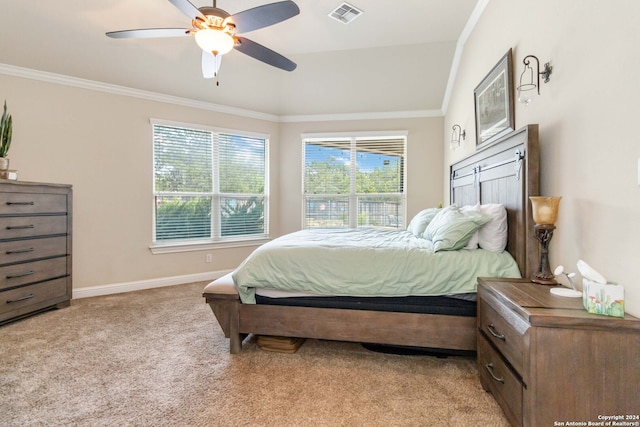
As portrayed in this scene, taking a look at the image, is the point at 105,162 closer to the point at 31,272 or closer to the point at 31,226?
the point at 31,226

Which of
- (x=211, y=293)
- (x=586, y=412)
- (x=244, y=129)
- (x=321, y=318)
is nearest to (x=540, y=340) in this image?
(x=586, y=412)

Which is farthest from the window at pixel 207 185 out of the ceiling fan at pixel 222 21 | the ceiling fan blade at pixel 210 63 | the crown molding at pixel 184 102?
the ceiling fan at pixel 222 21

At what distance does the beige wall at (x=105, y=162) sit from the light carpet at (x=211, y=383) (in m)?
1.21

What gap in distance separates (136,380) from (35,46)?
344cm

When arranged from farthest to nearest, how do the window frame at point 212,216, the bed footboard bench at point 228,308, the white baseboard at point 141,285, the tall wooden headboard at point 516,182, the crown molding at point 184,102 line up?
the window frame at point 212,216
the white baseboard at point 141,285
the crown molding at point 184,102
the bed footboard bench at point 228,308
the tall wooden headboard at point 516,182

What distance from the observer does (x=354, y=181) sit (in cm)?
494

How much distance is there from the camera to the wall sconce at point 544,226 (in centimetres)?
161

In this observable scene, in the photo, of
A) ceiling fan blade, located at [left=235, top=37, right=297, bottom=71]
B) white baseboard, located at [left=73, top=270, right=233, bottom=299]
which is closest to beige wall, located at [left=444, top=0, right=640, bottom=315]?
ceiling fan blade, located at [left=235, top=37, right=297, bottom=71]

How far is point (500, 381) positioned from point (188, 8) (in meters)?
2.77

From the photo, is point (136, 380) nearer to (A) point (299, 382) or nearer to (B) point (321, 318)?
(A) point (299, 382)

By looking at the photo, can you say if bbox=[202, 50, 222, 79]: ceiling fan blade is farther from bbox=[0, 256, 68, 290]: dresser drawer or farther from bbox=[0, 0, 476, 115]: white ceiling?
bbox=[0, 256, 68, 290]: dresser drawer

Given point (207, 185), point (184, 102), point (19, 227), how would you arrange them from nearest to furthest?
point (19, 227) < point (184, 102) < point (207, 185)

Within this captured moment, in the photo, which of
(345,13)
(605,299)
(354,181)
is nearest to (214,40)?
(345,13)

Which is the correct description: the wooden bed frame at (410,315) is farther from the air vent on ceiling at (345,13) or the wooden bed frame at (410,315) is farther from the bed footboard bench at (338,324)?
the air vent on ceiling at (345,13)
